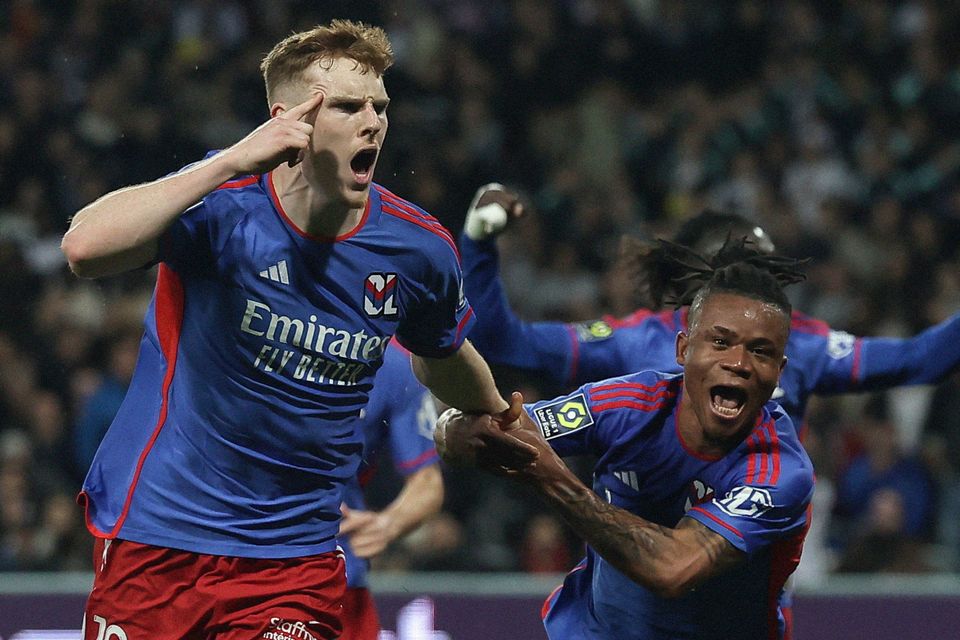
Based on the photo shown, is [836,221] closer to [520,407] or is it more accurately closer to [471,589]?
[471,589]

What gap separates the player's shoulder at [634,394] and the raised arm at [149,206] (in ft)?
3.75

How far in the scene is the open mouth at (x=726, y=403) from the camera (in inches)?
147

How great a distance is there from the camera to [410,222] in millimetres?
3672

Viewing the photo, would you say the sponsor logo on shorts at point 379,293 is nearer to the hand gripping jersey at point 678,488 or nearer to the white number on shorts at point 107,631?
the hand gripping jersey at point 678,488

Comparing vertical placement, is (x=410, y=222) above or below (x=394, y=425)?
above

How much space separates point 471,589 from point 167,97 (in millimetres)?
5392

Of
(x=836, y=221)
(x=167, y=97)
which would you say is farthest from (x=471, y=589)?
(x=167, y=97)

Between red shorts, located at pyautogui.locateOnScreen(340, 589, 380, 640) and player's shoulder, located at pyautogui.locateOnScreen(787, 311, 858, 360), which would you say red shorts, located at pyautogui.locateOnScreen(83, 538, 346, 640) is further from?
player's shoulder, located at pyautogui.locateOnScreen(787, 311, 858, 360)

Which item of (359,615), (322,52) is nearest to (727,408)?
(322,52)

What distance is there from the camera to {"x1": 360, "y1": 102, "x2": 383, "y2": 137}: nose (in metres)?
3.46

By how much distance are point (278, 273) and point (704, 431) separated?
114 centimetres

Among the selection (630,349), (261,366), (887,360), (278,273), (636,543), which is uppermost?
(887,360)

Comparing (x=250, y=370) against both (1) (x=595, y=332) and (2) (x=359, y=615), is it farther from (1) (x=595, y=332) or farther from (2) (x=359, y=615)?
(1) (x=595, y=332)

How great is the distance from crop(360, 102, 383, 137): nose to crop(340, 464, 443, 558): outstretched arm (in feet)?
5.85
